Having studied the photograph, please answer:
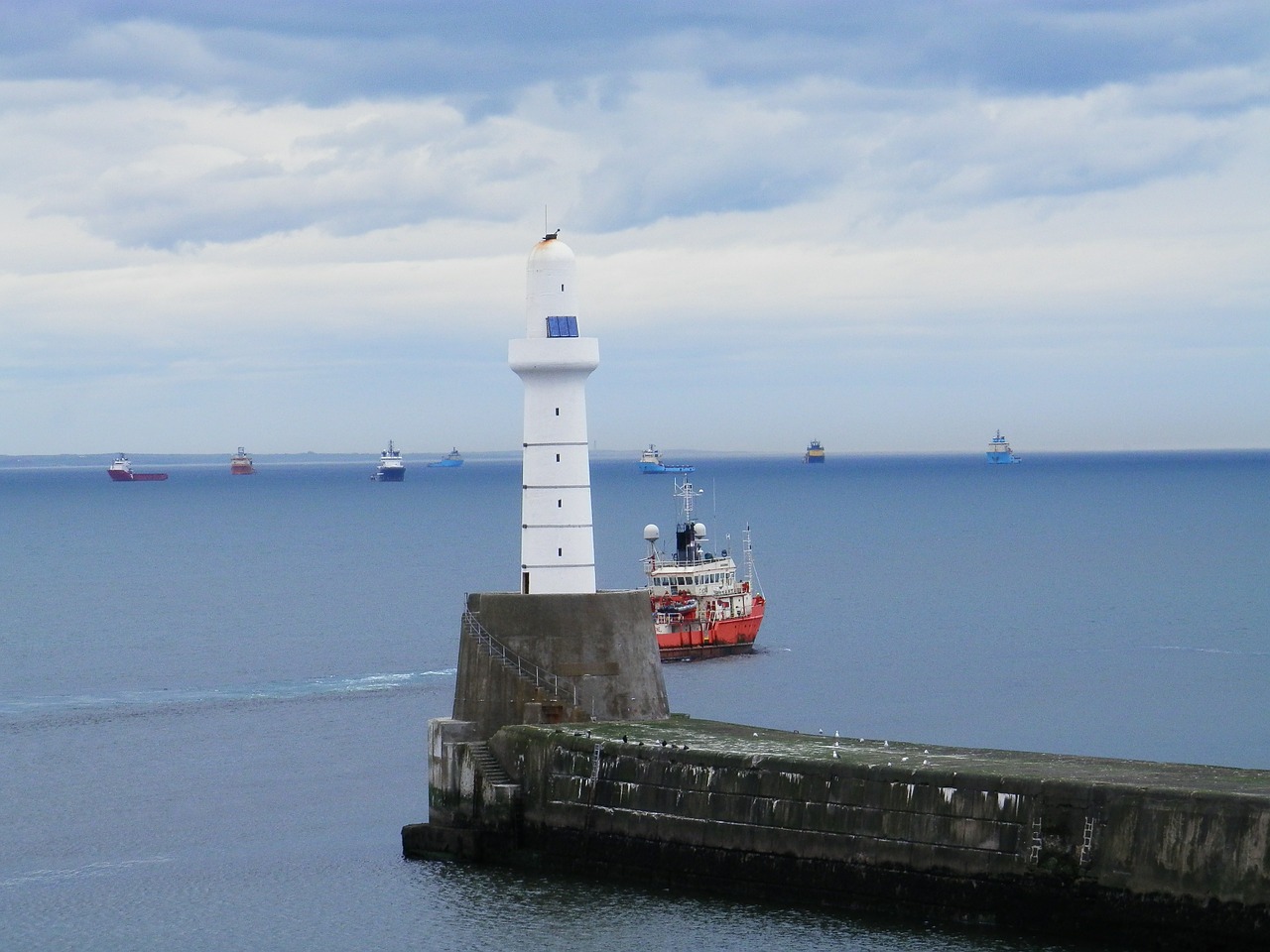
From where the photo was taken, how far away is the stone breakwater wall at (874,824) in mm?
26000

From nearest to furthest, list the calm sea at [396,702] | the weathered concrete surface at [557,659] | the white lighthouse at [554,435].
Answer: the calm sea at [396,702] → the weathered concrete surface at [557,659] → the white lighthouse at [554,435]

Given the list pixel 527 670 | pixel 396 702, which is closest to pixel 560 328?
pixel 527 670

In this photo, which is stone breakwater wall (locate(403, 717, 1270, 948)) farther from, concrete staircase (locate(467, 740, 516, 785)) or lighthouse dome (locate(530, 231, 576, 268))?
lighthouse dome (locate(530, 231, 576, 268))

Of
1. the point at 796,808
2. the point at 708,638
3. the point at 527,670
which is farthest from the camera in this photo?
the point at 708,638

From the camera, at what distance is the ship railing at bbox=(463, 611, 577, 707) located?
3594 cm

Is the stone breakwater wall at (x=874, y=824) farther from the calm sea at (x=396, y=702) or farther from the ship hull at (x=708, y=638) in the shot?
the ship hull at (x=708, y=638)

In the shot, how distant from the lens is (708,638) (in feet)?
236

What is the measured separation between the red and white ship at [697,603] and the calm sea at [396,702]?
247cm

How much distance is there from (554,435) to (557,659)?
445 centimetres

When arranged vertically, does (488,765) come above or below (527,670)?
below

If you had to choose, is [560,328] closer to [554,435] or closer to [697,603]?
[554,435]

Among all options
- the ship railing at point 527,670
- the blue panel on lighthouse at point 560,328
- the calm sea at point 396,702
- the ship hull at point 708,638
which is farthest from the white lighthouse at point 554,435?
the ship hull at point 708,638

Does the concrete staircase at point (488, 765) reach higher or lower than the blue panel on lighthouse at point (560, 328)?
lower

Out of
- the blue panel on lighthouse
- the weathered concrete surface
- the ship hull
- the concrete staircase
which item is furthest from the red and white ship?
the concrete staircase
